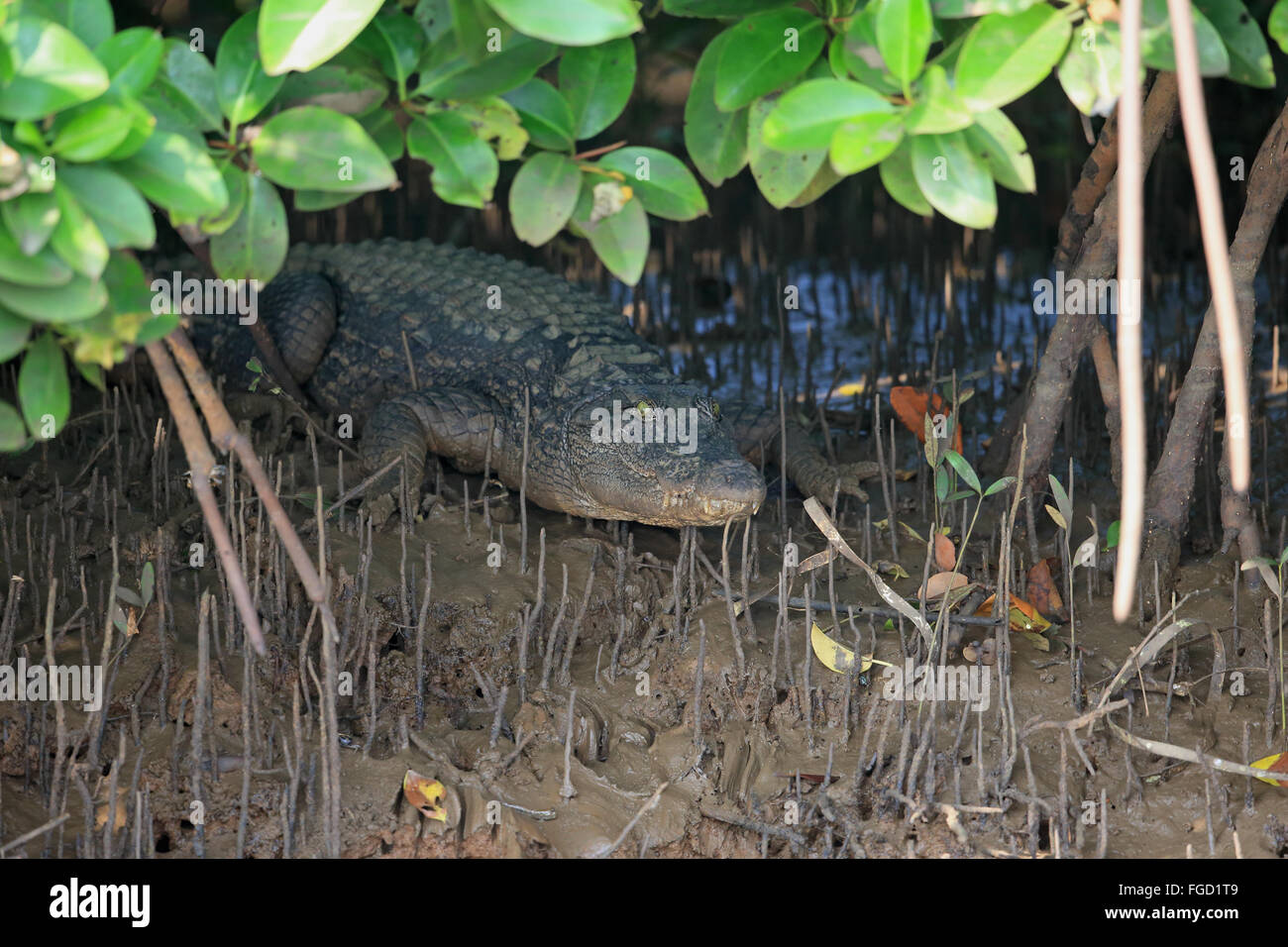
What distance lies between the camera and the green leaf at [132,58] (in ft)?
5.82

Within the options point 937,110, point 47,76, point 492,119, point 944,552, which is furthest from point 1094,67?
point 944,552

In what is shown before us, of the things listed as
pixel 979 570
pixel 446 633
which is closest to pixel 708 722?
pixel 446 633

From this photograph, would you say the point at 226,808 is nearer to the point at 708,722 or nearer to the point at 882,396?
the point at 708,722

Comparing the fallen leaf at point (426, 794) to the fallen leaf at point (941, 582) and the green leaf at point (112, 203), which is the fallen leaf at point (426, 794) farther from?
the green leaf at point (112, 203)

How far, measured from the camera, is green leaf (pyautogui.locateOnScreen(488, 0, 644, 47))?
176cm

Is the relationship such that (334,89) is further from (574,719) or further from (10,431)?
(574,719)

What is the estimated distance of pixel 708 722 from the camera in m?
3.24

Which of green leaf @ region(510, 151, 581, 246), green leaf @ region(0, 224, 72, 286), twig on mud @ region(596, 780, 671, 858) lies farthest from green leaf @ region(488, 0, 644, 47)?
twig on mud @ region(596, 780, 671, 858)

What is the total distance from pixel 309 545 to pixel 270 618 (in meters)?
0.37

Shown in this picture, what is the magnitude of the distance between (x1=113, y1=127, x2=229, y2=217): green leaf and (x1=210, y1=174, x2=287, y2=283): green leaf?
18 cm

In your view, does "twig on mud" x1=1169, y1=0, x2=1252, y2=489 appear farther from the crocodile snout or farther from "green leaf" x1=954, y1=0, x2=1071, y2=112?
the crocodile snout

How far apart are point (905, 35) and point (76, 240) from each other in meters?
1.19

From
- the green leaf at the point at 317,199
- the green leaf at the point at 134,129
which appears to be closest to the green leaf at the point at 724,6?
the green leaf at the point at 317,199

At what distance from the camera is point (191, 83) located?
195 cm
